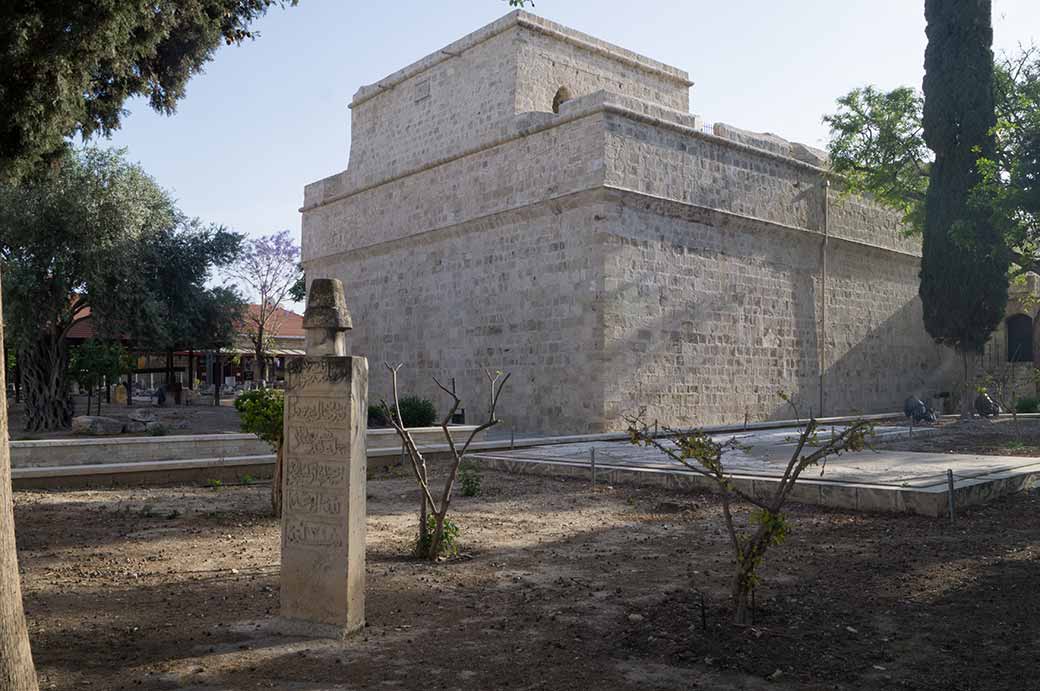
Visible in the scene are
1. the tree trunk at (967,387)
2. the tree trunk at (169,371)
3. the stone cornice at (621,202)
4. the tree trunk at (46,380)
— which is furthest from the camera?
the tree trunk at (169,371)

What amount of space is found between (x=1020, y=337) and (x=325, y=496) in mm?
28101

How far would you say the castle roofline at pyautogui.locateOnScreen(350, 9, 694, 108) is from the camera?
18.3 metres

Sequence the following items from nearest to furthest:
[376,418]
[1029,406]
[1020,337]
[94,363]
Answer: [376,418] < [94,363] < [1029,406] < [1020,337]

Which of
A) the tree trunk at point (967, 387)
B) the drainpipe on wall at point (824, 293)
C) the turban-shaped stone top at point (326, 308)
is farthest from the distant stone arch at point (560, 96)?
the turban-shaped stone top at point (326, 308)

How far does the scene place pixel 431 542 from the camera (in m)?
6.20

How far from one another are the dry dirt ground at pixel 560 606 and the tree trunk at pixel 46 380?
11.9 meters

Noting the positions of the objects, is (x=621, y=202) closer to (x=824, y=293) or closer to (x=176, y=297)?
(x=824, y=293)

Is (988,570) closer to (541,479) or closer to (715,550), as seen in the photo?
(715,550)

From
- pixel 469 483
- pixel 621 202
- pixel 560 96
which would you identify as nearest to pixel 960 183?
pixel 621 202

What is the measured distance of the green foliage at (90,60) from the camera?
7297 millimetres

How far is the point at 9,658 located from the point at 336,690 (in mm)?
1293

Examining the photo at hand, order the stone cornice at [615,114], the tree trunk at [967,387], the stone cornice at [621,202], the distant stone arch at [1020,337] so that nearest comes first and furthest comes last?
the stone cornice at [615,114] → the stone cornice at [621,202] → the tree trunk at [967,387] → the distant stone arch at [1020,337]

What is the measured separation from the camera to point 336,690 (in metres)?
3.63

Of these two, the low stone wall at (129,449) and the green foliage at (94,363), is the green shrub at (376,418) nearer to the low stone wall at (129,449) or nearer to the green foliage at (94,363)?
the low stone wall at (129,449)
